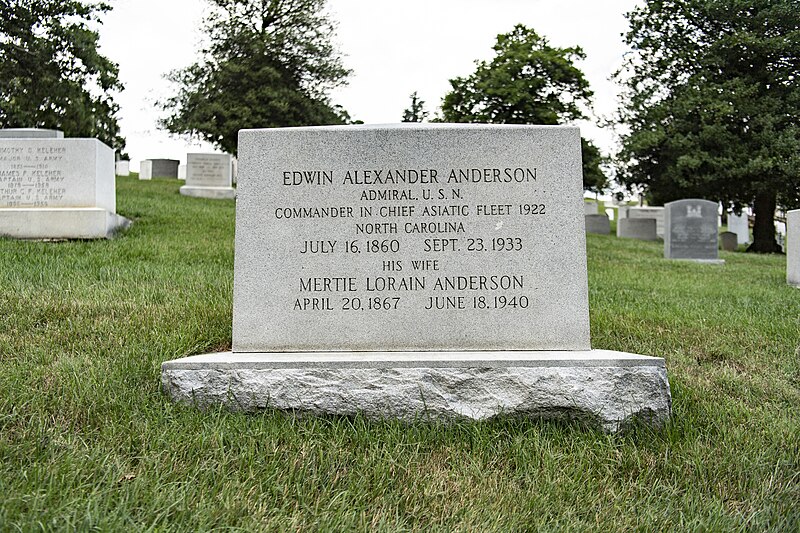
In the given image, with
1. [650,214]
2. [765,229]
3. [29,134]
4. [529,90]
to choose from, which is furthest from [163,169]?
[765,229]

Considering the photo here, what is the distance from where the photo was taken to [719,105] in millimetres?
18703

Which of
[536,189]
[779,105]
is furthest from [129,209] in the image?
[779,105]

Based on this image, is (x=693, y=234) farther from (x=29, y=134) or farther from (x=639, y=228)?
(x=29, y=134)

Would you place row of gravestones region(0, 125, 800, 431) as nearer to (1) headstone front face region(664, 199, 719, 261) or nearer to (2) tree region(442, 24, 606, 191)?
(1) headstone front face region(664, 199, 719, 261)

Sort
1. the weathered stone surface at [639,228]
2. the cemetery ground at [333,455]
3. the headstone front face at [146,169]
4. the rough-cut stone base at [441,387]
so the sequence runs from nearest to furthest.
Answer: the cemetery ground at [333,455], the rough-cut stone base at [441,387], the weathered stone surface at [639,228], the headstone front face at [146,169]

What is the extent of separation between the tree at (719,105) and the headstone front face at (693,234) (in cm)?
402

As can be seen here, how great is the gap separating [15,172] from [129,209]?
10.9 feet

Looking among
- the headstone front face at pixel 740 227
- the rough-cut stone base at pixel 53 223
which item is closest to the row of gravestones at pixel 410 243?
the rough-cut stone base at pixel 53 223

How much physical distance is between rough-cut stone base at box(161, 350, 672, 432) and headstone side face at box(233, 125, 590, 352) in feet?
1.07

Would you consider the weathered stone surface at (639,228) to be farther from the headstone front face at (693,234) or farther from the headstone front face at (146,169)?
the headstone front face at (146,169)

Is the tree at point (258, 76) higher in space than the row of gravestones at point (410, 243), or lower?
higher

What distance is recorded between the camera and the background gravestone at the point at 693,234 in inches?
595

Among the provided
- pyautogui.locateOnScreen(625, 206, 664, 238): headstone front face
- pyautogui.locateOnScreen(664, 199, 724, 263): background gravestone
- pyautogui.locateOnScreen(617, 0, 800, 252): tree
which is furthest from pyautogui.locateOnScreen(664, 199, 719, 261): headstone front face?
pyautogui.locateOnScreen(625, 206, 664, 238): headstone front face

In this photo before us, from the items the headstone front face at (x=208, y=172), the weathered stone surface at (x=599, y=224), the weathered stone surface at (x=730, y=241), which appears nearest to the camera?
the headstone front face at (x=208, y=172)
